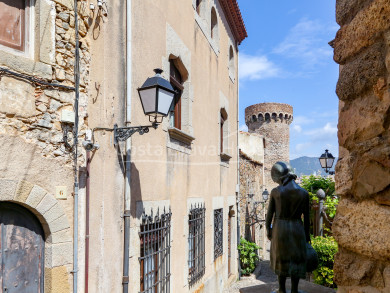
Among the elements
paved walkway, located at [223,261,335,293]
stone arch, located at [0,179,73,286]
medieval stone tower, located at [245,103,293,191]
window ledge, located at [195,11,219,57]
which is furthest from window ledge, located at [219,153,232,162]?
medieval stone tower, located at [245,103,293,191]

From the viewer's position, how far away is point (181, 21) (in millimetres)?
6973

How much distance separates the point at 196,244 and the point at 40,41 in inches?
222

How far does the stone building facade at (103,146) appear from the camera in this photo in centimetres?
343

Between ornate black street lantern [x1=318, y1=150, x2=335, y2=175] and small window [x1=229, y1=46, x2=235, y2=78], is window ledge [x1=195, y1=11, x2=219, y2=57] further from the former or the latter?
ornate black street lantern [x1=318, y1=150, x2=335, y2=175]

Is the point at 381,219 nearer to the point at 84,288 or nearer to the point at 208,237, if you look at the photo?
the point at 84,288

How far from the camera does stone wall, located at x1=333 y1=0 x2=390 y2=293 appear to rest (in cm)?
131

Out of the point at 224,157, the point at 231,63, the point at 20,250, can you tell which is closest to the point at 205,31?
the point at 224,157

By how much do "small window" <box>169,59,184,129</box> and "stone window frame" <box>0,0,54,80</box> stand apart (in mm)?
3277

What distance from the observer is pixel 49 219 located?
3.56m

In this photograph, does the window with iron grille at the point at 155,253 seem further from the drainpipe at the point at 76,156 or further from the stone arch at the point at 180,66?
the stone arch at the point at 180,66

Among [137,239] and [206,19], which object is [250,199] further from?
[137,239]

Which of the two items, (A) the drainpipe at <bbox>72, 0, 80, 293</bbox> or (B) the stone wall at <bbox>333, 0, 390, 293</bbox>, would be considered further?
(A) the drainpipe at <bbox>72, 0, 80, 293</bbox>

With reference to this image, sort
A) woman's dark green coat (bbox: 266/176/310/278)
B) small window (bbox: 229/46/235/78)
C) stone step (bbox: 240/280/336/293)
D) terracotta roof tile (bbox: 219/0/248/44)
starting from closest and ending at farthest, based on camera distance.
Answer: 1. woman's dark green coat (bbox: 266/176/310/278)
2. stone step (bbox: 240/280/336/293)
3. terracotta roof tile (bbox: 219/0/248/44)
4. small window (bbox: 229/46/235/78)

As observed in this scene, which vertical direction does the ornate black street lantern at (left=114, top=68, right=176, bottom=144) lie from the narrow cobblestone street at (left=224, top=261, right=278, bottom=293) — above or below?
above
